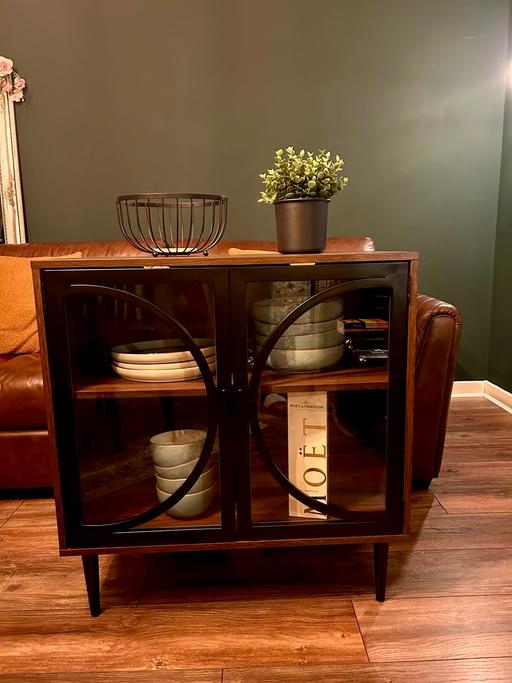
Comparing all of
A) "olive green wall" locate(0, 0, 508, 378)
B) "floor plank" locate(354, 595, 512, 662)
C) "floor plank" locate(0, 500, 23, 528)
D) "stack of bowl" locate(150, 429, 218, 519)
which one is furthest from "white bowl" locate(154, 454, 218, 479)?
"olive green wall" locate(0, 0, 508, 378)

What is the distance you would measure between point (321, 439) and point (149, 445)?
0.42 m

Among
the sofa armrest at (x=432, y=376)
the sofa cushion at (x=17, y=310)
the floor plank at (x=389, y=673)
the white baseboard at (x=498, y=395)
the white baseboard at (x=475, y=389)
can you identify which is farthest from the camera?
the white baseboard at (x=475, y=389)

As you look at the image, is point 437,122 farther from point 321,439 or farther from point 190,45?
point 321,439

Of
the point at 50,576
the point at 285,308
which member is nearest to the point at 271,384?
the point at 285,308

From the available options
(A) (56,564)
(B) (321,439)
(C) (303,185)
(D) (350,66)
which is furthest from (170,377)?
(D) (350,66)

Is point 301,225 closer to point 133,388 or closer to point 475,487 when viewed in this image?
point 133,388

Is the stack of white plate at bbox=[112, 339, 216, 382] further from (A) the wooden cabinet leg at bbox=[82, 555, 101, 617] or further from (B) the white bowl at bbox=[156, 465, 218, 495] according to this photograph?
(A) the wooden cabinet leg at bbox=[82, 555, 101, 617]

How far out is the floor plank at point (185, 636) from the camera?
3.38 ft

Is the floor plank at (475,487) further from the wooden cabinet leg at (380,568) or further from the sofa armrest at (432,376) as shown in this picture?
the wooden cabinet leg at (380,568)

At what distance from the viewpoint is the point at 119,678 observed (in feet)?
3.25

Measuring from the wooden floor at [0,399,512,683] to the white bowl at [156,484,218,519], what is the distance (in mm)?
239

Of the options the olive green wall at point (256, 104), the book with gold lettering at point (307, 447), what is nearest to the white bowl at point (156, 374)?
the book with gold lettering at point (307, 447)

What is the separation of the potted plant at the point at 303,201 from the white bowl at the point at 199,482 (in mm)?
536

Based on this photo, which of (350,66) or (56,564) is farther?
(350,66)
